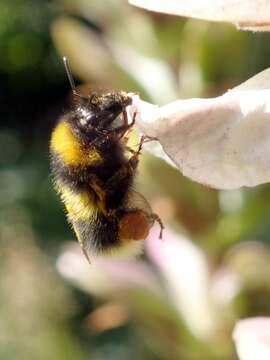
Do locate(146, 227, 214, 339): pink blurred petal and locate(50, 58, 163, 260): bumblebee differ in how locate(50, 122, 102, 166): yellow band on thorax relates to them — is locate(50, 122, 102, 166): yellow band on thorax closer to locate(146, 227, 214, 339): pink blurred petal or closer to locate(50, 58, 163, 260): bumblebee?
locate(50, 58, 163, 260): bumblebee

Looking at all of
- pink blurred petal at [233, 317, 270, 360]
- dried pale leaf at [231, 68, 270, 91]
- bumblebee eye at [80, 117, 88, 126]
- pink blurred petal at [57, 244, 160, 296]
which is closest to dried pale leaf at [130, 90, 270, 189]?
dried pale leaf at [231, 68, 270, 91]

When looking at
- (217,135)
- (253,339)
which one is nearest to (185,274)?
(253,339)

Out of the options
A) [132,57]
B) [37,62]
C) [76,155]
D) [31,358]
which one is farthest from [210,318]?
[37,62]

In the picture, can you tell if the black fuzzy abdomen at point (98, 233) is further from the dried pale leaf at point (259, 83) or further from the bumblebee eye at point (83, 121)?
the dried pale leaf at point (259, 83)

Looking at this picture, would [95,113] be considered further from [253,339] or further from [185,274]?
[185,274]

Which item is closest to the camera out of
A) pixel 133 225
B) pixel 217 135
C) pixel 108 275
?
pixel 217 135

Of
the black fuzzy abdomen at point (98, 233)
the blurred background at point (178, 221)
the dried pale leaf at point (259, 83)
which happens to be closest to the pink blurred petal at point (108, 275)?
the blurred background at point (178, 221)
